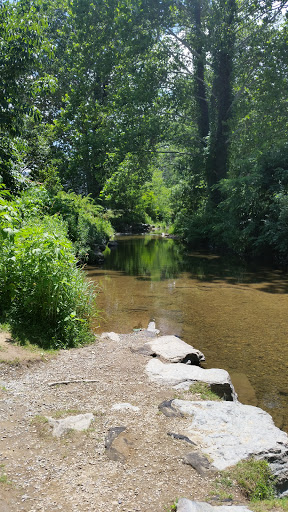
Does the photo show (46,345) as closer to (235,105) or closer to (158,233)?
(235,105)

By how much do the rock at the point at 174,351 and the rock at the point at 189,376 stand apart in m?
0.46

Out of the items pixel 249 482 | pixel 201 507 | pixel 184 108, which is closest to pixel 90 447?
pixel 201 507

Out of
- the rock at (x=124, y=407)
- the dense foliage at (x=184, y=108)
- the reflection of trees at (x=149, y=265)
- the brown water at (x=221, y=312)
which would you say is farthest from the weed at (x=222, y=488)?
the dense foliage at (x=184, y=108)

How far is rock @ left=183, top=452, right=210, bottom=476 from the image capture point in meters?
2.75

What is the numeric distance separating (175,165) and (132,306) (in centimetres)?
1910

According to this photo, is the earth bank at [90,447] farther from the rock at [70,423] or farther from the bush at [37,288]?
the bush at [37,288]

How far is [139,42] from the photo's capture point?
2003 cm

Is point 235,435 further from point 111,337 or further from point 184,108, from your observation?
point 184,108

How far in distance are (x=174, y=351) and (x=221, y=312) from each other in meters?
3.22

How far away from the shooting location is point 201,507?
91.1 inches

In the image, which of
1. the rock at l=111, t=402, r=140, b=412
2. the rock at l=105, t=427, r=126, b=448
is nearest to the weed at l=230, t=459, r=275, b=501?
the rock at l=105, t=427, r=126, b=448

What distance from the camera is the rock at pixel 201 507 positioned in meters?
2.29

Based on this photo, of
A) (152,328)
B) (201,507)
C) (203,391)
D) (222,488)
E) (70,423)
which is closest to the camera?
(201,507)

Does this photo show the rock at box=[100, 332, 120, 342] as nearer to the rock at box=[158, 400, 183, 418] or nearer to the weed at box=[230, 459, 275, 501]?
the rock at box=[158, 400, 183, 418]
